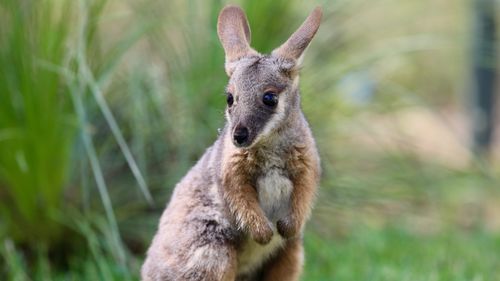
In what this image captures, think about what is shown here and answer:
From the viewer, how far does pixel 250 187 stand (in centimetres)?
385

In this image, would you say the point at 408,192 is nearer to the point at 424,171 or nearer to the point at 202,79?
the point at 424,171

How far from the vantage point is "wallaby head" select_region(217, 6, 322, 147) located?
360cm

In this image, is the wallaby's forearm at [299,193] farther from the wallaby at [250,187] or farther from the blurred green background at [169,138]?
the blurred green background at [169,138]

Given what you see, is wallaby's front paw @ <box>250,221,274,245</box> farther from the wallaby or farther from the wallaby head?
the wallaby head

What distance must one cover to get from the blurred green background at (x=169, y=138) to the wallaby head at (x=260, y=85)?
1.31m

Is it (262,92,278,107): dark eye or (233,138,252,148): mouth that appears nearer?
(233,138,252,148): mouth

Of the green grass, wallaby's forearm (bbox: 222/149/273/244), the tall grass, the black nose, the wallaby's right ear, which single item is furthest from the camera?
the tall grass

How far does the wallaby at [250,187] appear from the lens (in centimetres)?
371

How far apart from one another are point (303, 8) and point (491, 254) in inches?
75.1

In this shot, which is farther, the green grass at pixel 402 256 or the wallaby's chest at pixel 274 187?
the green grass at pixel 402 256

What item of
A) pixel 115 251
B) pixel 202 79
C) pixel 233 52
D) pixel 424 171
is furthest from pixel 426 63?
pixel 233 52

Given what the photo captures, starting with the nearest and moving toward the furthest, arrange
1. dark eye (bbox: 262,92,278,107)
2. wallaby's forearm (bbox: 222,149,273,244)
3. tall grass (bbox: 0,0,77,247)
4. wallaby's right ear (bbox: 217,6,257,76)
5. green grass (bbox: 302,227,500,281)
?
dark eye (bbox: 262,92,278,107) → wallaby's forearm (bbox: 222,149,273,244) → wallaby's right ear (bbox: 217,6,257,76) → green grass (bbox: 302,227,500,281) → tall grass (bbox: 0,0,77,247)

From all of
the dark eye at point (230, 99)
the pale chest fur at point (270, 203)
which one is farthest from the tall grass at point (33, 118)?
the dark eye at point (230, 99)

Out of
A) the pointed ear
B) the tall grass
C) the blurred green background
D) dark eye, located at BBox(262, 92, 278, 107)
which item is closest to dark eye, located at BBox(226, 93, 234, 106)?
dark eye, located at BBox(262, 92, 278, 107)
